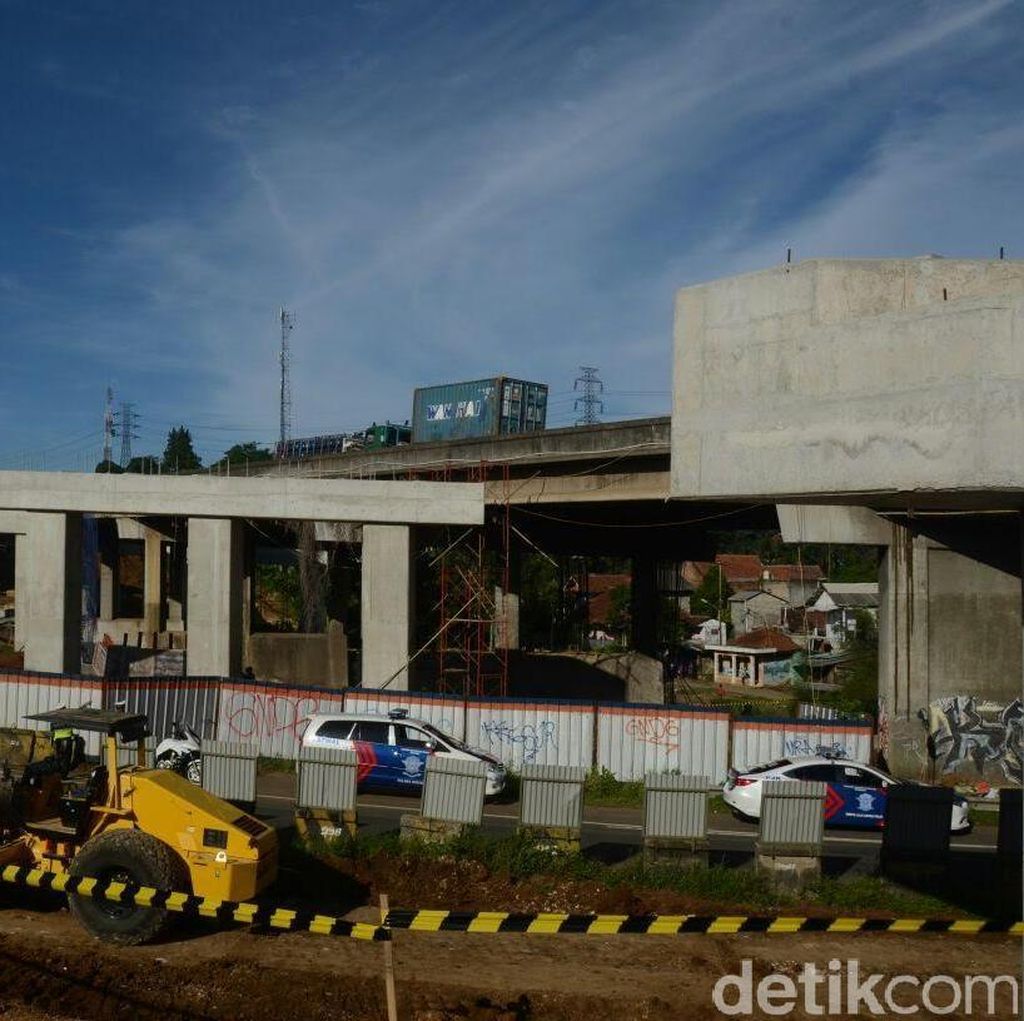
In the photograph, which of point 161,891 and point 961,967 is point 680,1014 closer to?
point 961,967

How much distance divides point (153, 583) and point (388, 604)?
33.7m

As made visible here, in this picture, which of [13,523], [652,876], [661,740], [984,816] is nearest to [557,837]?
[652,876]

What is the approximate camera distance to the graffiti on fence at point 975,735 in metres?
23.0

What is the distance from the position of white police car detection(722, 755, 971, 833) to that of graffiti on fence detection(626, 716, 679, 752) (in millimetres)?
2766

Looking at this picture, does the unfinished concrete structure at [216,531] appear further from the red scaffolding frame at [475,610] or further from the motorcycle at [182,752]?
the motorcycle at [182,752]

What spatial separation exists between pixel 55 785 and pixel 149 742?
11758 millimetres

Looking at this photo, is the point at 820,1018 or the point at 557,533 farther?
the point at 557,533

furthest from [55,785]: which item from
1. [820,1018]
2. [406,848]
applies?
[820,1018]

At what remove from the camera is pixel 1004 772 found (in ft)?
75.5

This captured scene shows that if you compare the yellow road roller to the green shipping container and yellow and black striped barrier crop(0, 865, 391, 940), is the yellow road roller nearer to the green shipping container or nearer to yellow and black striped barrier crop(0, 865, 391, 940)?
yellow and black striped barrier crop(0, 865, 391, 940)

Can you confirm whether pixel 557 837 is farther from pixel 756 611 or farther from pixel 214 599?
pixel 756 611

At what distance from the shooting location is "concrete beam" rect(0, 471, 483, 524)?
27.8 meters

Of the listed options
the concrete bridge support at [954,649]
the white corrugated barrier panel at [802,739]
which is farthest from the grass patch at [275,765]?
the concrete bridge support at [954,649]

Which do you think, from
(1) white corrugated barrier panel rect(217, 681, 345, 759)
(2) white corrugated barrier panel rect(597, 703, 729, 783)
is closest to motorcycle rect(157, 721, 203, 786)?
(1) white corrugated barrier panel rect(217, 681, 345, 759)
